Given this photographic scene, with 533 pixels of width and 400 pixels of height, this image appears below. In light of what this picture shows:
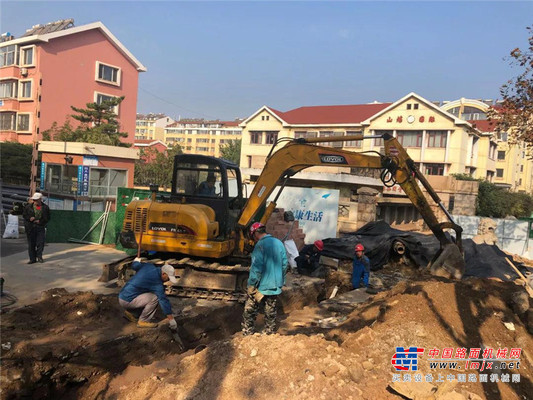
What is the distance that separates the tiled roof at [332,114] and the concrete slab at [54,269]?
31.7m

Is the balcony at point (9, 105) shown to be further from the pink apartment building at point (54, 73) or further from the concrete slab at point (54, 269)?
the concrete slab at point (54, 269)

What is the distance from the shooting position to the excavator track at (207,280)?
7.69m

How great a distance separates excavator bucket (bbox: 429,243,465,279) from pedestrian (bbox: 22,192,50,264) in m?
8.57

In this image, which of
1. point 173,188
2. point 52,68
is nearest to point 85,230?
point 173,188

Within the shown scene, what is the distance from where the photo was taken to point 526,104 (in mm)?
12500

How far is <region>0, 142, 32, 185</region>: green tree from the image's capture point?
82.8 feet

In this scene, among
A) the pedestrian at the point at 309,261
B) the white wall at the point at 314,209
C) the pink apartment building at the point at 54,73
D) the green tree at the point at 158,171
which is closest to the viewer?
the pedestrian at the point at 309,261

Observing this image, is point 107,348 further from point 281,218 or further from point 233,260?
point 281,218

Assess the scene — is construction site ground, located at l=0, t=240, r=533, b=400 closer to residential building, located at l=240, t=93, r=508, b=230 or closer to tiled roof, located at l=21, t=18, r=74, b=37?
residential building, located at l=240, t=93, r=508, b=230

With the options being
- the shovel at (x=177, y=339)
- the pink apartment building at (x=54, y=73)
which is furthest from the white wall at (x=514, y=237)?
the pink apartment building at (x=54, y=73)

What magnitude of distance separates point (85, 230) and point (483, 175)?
127 feet

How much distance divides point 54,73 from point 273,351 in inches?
1294

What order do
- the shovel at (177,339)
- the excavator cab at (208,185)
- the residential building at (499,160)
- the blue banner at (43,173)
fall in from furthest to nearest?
the residential building at (499,160)
the blue banner at (43,173)
the excavator cab at (208,185)
the shovel at (177,339)

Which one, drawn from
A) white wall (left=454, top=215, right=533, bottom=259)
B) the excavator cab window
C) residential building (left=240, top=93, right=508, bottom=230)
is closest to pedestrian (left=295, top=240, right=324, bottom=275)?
the excavator cab window
